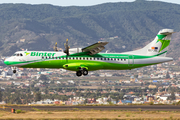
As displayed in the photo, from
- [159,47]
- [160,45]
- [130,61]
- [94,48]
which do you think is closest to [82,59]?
[94,48]

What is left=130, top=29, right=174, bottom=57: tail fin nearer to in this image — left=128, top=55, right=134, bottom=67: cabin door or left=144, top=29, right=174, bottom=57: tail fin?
left=144, top=29, right=174, bottom=57: tail fin

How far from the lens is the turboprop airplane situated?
56.2 metres

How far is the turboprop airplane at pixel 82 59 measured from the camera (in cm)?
5616

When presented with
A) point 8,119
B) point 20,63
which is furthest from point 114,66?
point 8,119

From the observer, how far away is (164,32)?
61562mm

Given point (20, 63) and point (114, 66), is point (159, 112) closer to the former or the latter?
point (114, 66)

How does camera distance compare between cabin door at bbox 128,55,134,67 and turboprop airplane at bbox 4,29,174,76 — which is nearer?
turboprop airplane at bbox 4,29,174,76

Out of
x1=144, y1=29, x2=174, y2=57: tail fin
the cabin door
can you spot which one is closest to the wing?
the cabin door

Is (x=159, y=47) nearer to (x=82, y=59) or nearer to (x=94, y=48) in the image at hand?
(x=94, y=48)

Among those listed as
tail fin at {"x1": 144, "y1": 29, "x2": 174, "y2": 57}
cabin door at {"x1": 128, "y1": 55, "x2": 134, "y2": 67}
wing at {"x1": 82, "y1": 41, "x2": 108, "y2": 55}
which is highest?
tail fin at {"x1": 144, "y1": 29, "x2": 174, "y2": 57}

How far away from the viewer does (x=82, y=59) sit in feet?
188

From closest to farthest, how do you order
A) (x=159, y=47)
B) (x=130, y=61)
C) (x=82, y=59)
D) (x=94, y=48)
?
(x=94, y=48) < (x=82, y=59) < (x=130, y=61) < (x=159, y=47)

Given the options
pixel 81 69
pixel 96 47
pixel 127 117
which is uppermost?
pixel 96 47

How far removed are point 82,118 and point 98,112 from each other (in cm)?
870
